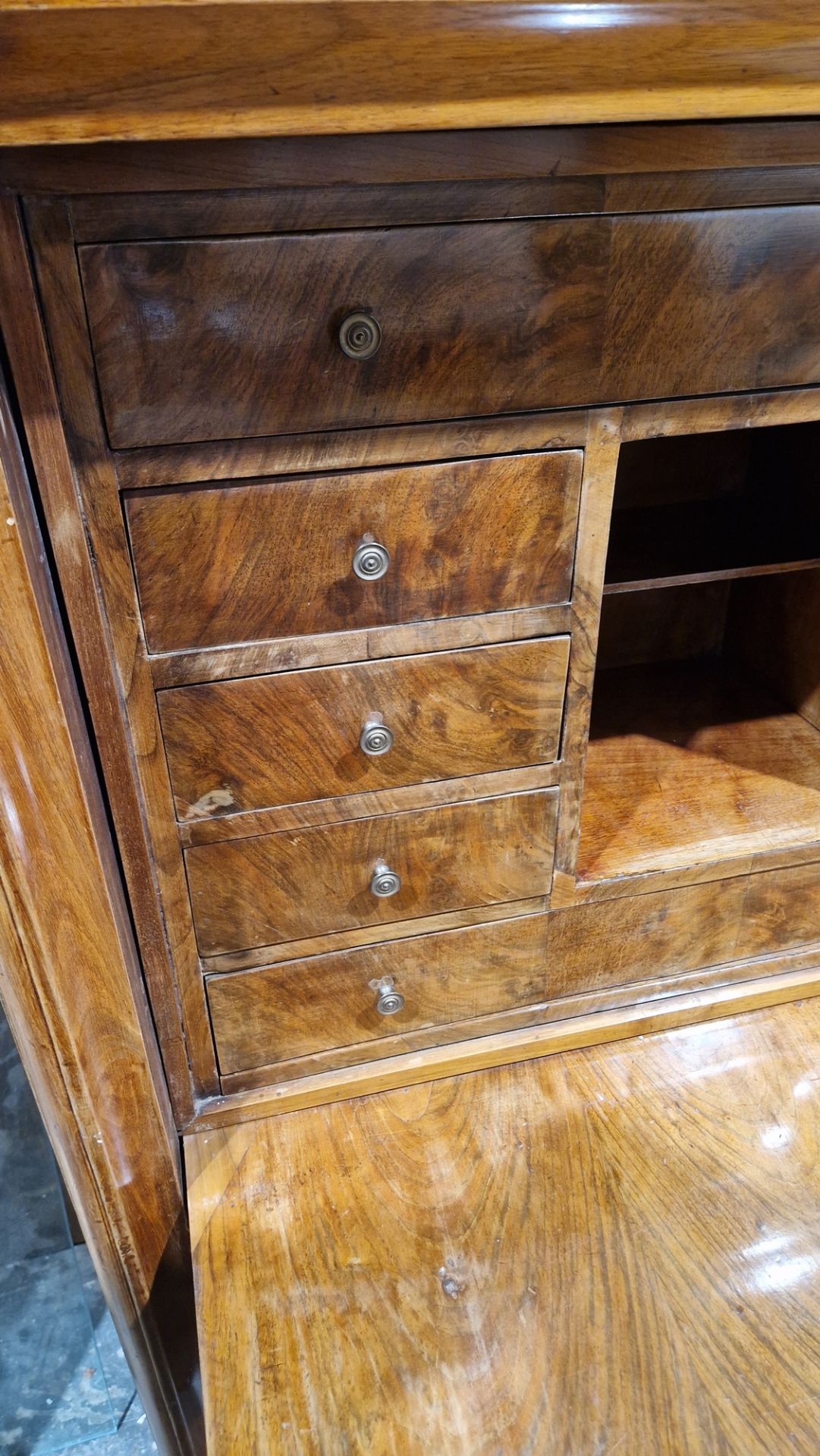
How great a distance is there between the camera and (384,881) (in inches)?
34.5

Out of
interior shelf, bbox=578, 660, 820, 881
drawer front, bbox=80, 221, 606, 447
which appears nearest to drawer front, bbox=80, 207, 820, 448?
drawer front, bbox=80, 221, 606, 447

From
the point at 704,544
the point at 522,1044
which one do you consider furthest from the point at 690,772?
the point at 522,1044

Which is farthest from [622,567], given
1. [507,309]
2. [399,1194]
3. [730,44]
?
[399,1194]

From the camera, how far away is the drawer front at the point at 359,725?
763 mm

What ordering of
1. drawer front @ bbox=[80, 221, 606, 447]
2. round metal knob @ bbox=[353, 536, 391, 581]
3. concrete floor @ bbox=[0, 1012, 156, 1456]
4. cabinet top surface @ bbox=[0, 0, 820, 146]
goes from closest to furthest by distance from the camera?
1. cabinet top surface @ bbox=[0, 0, 820, 146]
2. drawer front @ bbox=[80, 221, 606, 447]
3. round metal knob @ bbox=[353, 536, 391, 581]
4. concrete floor @ bbox=[0, 1012, 156, 1456]

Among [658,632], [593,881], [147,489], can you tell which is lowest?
[593,881]

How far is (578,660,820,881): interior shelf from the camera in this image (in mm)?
991

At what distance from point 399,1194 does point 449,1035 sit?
0.17 m

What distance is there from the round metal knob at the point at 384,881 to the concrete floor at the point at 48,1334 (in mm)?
521

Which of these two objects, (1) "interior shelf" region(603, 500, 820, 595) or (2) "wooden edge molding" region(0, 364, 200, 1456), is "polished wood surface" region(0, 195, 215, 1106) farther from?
(1) "interior shelf" region(603, 500, 820, 595)

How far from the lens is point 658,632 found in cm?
128

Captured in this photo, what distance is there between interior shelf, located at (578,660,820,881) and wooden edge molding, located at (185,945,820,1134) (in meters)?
0.17

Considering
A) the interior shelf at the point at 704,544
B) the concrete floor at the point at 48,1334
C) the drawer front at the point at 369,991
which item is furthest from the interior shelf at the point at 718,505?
the concrete floor at the point at 48,1334

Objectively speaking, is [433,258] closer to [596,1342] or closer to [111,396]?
[111,396]
